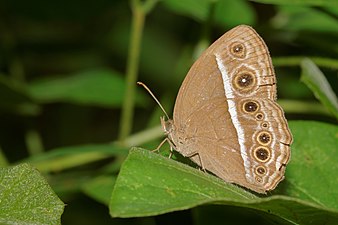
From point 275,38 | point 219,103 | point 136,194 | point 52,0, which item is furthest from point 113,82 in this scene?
point 136,194

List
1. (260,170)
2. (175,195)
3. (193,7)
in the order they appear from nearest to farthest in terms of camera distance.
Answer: (175,195)
(260,170)
(193,7)

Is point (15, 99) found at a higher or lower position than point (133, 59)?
lower

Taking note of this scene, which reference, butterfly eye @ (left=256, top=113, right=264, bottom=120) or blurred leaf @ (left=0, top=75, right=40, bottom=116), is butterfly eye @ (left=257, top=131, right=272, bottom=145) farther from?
blurred leaf @ (left=0, top=75, right=40, bottom=116)

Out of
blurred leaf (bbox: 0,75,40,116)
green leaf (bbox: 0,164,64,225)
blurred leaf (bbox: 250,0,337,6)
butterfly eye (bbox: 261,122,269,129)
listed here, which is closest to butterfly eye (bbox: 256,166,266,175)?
butterfly eye (bbox: 261,122,269,129)

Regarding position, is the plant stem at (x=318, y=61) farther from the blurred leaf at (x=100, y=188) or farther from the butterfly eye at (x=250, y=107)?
the blurred leaf at (x=100, y=188)

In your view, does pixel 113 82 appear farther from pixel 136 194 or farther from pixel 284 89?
pixel 136 194

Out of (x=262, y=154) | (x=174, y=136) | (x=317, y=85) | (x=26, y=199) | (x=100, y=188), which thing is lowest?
(x=100, y=188)

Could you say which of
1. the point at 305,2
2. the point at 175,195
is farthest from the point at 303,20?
the point at 175,195

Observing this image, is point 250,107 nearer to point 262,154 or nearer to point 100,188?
point 262,154
